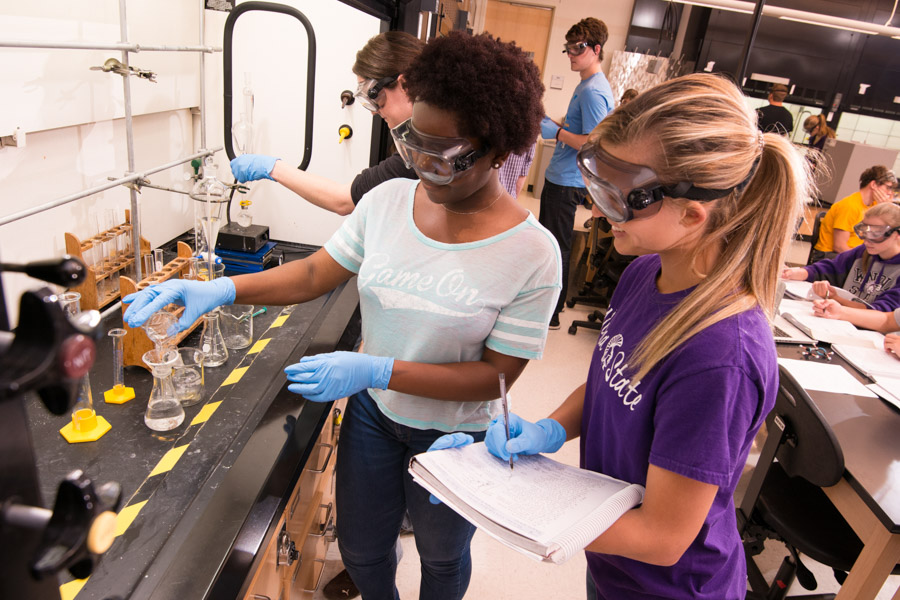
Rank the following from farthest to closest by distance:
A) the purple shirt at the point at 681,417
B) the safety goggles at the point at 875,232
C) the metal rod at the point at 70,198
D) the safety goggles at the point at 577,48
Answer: the safety goggles at the point at 577,48 → the safety goggles at the point at 875,232 → the metal rod at the point at 70,198 → the purple shirt at the point at 681,417

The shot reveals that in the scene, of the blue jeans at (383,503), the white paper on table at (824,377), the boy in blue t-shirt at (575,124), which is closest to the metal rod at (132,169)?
the blue jeans at (383,503)

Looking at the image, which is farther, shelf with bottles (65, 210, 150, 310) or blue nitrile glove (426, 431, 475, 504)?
shelf with bottles (65, 210, 150, 310)

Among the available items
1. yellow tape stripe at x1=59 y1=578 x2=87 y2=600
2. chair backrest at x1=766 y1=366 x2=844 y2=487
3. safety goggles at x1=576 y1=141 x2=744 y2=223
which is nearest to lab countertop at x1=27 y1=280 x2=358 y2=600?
yellow tape stripe at x1=59 y1=578 x2=87 y2=600

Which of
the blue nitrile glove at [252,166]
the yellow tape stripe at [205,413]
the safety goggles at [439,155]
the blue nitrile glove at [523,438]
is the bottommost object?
the yellow tape stripe at [205,413]

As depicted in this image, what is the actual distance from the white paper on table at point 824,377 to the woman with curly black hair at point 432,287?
4.91 feet

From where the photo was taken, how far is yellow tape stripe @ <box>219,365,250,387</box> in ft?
4.66

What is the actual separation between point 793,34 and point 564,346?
5.62 metres

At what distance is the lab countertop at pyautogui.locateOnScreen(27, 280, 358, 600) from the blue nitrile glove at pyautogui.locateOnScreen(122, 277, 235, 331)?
0.77ft

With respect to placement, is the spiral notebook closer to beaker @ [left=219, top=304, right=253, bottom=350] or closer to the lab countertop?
the lab countertop

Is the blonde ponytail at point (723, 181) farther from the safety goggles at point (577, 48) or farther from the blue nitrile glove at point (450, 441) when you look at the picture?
the safety goggles at point (577, 48)

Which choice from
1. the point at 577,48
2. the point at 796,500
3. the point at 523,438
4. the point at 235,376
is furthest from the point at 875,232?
the point at 235,376

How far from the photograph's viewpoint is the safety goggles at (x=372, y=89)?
1.77 m

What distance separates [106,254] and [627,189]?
1.45 metres

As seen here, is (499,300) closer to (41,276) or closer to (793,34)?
(41,276)
